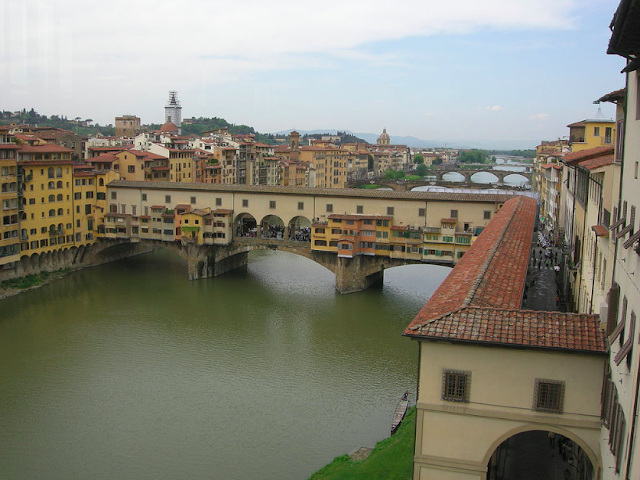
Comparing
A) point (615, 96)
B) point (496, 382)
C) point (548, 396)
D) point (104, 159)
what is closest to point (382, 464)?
point (496, 382)

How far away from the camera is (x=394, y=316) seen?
78.6ft

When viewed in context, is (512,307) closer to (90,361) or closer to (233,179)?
(90,361)

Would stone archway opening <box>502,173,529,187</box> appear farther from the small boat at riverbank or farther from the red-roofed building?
the red-roofed building

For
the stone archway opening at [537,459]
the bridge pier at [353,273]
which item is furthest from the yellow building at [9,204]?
the stone archway opening at [537,459]

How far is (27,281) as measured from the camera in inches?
1093

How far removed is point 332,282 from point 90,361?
1292 cm

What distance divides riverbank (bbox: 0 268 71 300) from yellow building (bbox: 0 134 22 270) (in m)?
0.75

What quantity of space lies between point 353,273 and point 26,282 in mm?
13859

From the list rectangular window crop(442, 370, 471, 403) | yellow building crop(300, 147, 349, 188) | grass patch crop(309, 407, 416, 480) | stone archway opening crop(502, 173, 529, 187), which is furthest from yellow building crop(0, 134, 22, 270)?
stone archway opening crop(502, 173, 529, 187)

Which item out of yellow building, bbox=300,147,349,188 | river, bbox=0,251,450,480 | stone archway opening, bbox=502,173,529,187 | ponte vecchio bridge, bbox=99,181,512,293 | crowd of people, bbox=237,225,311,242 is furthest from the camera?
stone archway opening, bbox=502,173,529,187

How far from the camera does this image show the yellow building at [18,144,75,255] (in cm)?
2834

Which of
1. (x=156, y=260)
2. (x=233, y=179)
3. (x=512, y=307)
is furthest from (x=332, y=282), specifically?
(x=233, y=179)

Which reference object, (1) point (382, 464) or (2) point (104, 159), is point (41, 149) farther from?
(1) point (382, 464)

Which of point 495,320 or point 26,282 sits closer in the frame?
point 495,320
